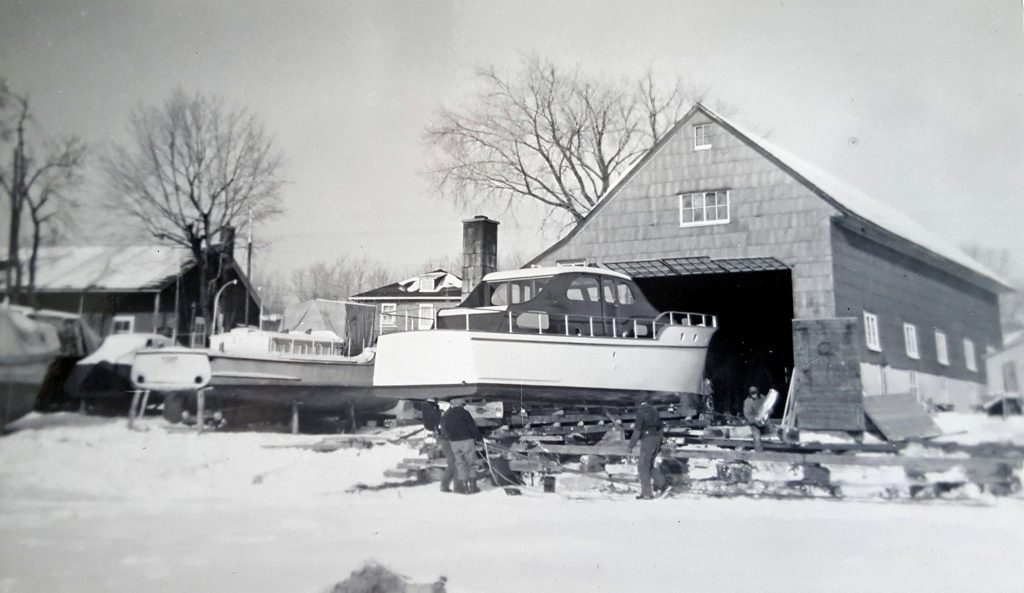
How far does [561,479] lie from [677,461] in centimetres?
86

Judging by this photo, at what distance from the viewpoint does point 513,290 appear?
17.5ft

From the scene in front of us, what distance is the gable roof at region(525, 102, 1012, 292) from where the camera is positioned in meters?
4.83

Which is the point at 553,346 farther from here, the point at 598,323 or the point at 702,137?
the point at 702,137

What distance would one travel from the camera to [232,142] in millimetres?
5621

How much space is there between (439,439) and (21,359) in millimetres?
3293

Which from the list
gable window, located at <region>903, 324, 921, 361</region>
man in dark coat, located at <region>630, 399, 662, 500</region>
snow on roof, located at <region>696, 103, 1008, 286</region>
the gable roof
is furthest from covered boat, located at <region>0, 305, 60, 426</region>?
gable window, located at <region>903, 324, 921, 361</region>

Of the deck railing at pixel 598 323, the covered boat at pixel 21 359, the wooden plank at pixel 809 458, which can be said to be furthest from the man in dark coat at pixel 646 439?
the covered boat at pixel 21 359

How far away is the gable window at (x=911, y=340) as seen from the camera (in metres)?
4.95

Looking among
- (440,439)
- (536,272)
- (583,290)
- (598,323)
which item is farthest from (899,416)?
(440,439)

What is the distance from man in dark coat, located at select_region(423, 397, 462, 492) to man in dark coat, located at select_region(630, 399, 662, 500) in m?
1.28

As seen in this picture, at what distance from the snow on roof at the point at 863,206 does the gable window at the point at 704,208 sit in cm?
47

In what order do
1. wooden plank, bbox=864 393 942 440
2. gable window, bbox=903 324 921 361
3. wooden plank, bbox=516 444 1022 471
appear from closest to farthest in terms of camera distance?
wooden plank, bbox=516 444 1022 471, wooden plank, bbox=864 393 942 440, gable window, bbox=903 324 921 361

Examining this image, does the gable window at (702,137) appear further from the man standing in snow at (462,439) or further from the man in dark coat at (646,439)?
the man standing in snow at (462,439)

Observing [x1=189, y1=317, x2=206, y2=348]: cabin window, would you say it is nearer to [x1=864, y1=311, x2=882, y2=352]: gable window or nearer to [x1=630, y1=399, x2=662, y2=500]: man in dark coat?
[x1=630, y1=399, x2=662, y2=500]: man in dark coat
